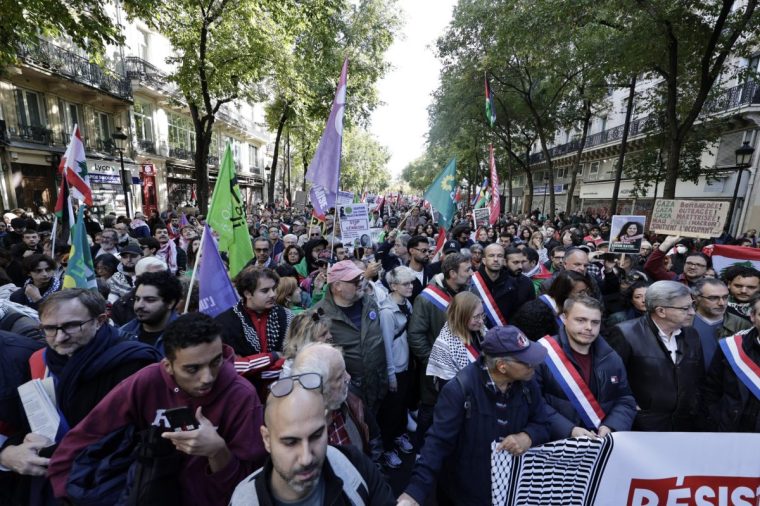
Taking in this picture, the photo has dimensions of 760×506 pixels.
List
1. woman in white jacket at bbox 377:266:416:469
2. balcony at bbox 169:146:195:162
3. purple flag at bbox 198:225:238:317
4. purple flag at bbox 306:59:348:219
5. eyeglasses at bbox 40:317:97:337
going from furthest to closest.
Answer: balcony at bbox 169:146:195:162 < purple flag at bbox 306:59:348:219 < woman in white jacket at bbox 377:266:416:469 < purple flag at bbox 198:225:238:317 < eyeglasses at bbox 40:317:97:337

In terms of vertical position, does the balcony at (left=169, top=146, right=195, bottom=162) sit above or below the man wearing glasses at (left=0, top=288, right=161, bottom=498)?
above

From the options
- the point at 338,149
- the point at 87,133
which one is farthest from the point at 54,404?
the point at 87,133

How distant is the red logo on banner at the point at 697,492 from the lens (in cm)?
228

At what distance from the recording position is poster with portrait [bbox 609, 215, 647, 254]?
5512 mm

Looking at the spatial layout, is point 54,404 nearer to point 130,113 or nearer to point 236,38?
point 236,38

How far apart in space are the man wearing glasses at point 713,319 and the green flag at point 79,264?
224 inches

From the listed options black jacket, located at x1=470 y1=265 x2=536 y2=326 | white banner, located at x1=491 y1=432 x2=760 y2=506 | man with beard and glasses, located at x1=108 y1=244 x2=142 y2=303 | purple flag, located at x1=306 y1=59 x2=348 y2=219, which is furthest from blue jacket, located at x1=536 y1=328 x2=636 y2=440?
man with beard and glasses, located at x1=108 y1=244 x2=142 y2=303

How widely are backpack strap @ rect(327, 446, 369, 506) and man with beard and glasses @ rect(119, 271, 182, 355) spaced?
1778mm

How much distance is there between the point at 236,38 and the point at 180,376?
14667 mm

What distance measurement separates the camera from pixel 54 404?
1.88 meters

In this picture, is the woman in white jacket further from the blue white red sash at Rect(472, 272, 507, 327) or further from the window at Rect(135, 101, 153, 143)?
the window at Rect(135, 101, 153, 143)

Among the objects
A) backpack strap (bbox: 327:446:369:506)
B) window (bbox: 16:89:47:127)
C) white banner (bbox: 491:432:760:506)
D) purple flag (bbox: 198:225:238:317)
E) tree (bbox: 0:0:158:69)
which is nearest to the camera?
backpack strap (bbox: 327:446:369:506)

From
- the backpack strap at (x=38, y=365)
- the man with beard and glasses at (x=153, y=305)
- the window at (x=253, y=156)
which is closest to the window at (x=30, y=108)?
the man with beard and glasses at (x=153, y=305)

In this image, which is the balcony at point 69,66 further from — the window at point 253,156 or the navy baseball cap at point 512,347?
the window at point 253,156
